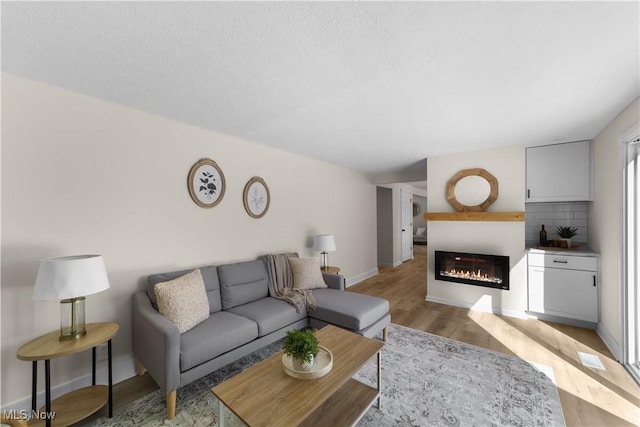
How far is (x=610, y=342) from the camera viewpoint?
2.59 metres

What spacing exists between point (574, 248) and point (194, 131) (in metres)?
4.92

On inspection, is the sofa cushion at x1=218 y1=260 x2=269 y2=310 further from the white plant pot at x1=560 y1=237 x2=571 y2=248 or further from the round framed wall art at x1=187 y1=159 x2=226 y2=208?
the white plant pot at x1=560 y1=237 x2=571 y2=248

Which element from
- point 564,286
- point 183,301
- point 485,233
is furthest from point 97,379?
point 564,286

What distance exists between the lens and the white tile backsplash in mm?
3525

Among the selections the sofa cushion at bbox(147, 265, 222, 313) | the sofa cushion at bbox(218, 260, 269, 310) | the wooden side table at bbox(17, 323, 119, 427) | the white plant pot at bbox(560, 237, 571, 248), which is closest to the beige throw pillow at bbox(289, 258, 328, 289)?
the sofa cushion at bbox(218, 260, 269, 310)

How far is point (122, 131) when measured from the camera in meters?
2.22

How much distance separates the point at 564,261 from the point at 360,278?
10.4 feet

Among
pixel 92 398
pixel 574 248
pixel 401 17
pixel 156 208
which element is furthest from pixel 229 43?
pixel 574 248

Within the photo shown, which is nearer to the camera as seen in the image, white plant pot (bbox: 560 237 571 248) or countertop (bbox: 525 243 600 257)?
countertop (bbox: 525 243 600 257)

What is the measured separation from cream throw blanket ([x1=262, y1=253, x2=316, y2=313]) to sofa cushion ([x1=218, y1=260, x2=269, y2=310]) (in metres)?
0.09

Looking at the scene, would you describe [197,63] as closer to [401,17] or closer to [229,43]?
[229,43]

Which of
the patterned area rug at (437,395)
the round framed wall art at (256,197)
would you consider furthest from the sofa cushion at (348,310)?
the round framed wall art at (256,197)

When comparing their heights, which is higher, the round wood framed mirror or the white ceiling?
the white ceiling

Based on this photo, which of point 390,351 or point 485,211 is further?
point 485,211
